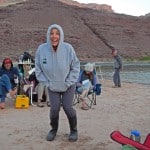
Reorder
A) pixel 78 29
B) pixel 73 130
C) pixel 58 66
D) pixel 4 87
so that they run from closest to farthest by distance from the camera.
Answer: pixel 58 66, pixel 73 130, pixel 4 87, pixel 78 29

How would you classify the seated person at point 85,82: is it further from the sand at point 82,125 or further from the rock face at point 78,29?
the rock face at point 78,29

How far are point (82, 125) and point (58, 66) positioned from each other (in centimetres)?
199

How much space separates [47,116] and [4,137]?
6.73 feet

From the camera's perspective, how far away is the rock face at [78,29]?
Result: 3406 inches

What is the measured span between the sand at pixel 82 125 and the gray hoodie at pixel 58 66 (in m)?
0.91

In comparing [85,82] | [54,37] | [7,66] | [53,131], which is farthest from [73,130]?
[7,66]

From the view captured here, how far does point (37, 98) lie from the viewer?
441 inches

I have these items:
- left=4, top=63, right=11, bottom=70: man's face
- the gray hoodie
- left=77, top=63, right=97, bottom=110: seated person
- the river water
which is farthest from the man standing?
the gray hoodie

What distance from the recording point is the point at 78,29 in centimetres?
10100

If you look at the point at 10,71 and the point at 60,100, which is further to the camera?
the point at 10,71

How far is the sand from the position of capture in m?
6.78

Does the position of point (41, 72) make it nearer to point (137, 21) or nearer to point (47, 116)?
point (47, 116)

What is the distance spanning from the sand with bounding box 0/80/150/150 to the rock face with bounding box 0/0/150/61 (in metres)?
62.5

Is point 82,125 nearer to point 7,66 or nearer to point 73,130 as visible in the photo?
point 73,130
